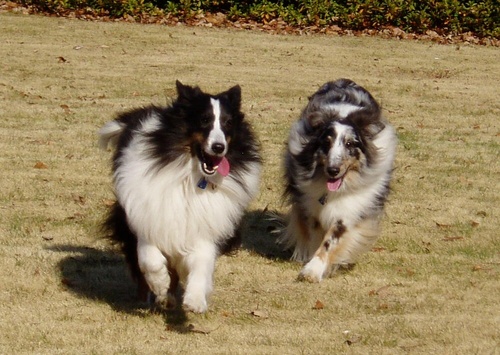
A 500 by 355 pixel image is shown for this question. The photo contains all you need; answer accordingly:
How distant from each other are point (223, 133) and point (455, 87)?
1245cm

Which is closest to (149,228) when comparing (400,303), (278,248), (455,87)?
(400,303)

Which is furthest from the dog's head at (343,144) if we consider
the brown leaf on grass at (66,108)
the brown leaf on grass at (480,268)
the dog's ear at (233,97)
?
the brown leaf on grass at (66,108)

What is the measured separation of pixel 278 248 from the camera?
9359 millimetres

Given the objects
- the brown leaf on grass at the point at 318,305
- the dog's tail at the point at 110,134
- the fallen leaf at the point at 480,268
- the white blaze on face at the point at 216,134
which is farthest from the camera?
the fallen leaf at the point at 480,268

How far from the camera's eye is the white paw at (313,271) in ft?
27.1

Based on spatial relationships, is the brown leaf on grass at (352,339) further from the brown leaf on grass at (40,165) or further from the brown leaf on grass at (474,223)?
the brown leaf on grass at (40,165)

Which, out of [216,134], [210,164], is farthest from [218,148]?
[210,164]

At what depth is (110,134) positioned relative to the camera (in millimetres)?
7805

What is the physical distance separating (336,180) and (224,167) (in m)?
1.86

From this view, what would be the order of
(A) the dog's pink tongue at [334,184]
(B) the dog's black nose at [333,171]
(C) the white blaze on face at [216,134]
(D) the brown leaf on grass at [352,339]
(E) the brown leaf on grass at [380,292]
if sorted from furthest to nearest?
(A) the dog's pink tongue at [334,184] < (B) the dog's black nose at [333,171] < (E) the brown leaf on grass at [380,292] < (D) the brown leaf on grass at [352,339] < (C) the white blaze on face at [216,134]

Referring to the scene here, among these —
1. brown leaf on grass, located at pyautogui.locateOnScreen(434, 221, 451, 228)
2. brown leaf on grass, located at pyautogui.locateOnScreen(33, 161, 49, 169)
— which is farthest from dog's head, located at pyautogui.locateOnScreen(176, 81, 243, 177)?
brown leaf on grass, located at pyautogui.locateOnScreen(33, 161, 49, 169)

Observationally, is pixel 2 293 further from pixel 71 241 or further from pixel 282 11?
pixel 282 11

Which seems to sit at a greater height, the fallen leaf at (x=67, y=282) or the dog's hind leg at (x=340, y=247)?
the dog's hind leg at (x=340, y=247)

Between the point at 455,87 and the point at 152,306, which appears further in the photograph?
the point at 455,87
